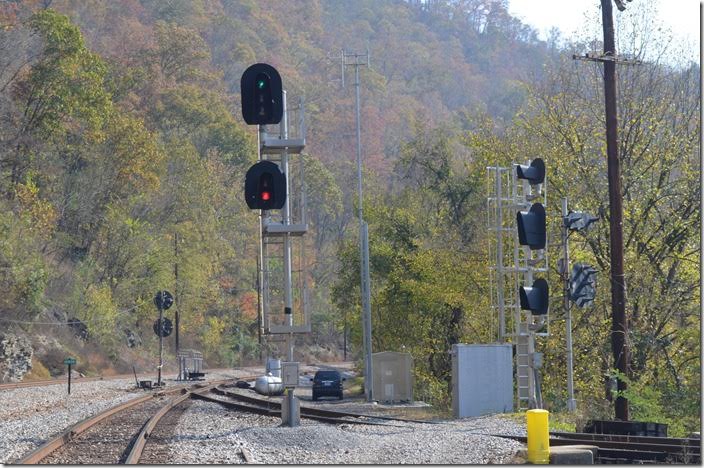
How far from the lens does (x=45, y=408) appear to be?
1155 inches

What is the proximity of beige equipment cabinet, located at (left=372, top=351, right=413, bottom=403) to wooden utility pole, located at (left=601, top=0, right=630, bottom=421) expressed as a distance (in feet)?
43.3

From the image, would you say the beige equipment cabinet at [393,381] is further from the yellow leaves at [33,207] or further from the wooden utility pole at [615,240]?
the yellow leaves at [33,207]

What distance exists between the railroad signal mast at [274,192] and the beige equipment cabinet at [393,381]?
43.6 ft

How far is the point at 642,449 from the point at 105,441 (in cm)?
909

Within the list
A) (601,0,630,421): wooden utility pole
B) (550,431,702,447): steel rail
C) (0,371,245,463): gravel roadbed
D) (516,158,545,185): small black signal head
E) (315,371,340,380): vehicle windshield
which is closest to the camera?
(550,431,702,447): steel rail

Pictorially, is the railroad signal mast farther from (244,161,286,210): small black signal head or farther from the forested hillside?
the forested hillside

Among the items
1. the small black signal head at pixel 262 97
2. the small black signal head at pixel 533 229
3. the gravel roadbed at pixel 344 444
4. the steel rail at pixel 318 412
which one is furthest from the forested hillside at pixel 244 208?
the small black signal head at pixel 262 97


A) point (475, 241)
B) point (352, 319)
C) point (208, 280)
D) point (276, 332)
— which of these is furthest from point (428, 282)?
point (208, 280)

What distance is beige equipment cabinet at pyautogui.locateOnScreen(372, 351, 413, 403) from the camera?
36812 mm

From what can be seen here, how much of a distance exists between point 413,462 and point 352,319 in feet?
116

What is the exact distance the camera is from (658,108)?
34469mm

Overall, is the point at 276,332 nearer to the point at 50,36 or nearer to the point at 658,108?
the point at 658,108

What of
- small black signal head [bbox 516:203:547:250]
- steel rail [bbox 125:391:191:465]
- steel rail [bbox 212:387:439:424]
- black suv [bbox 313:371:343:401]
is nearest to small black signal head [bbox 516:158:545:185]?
small black signal head [bbox 516:203:547:250]

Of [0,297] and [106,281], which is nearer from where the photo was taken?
[0,297]
